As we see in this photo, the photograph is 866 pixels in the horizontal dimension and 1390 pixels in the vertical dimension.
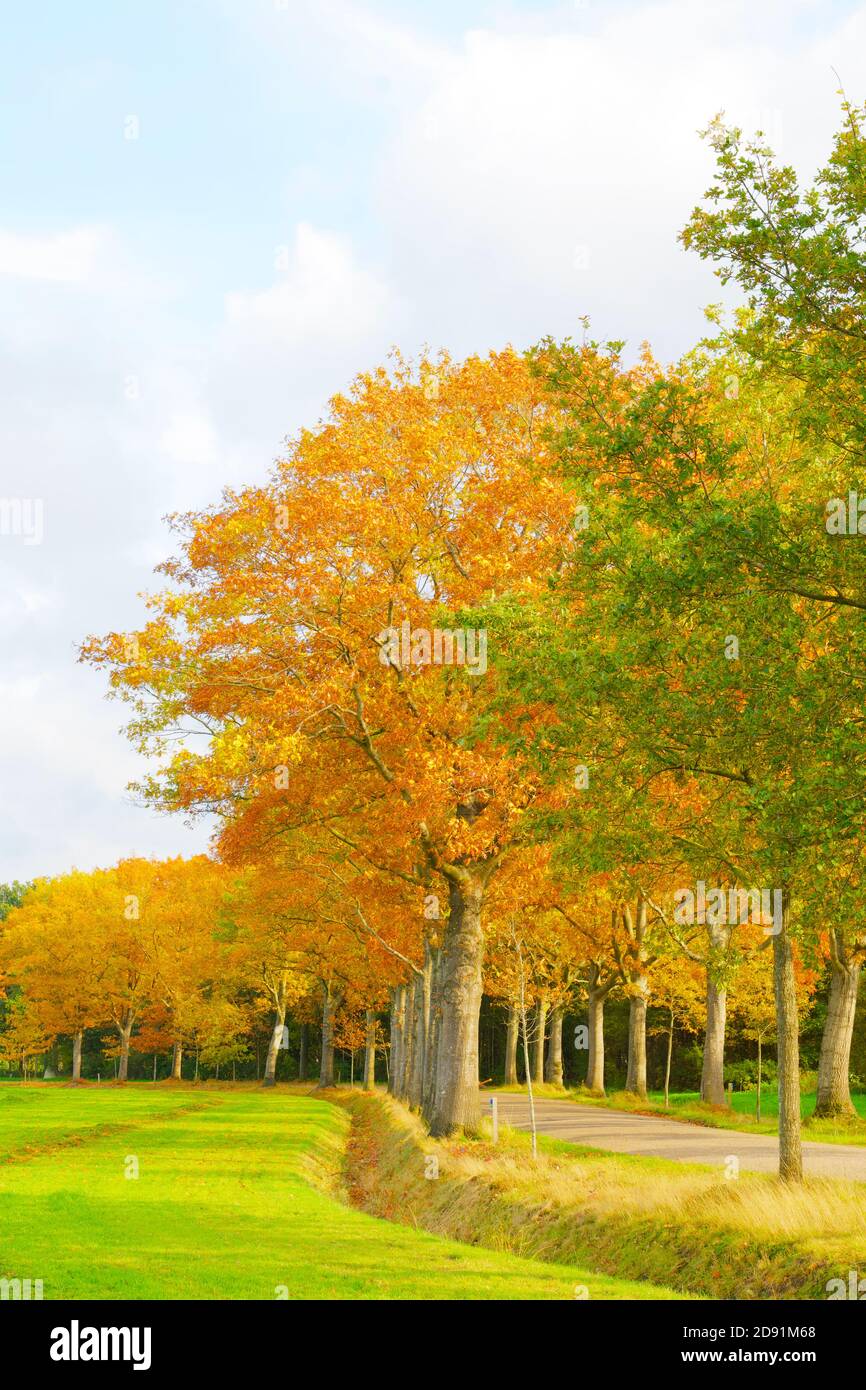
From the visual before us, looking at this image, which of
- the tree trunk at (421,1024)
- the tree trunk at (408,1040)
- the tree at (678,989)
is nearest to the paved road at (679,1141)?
the tree trunk at (421,1024)

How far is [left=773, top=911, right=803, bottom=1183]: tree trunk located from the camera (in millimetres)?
14422

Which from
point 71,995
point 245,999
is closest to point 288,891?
point 71,995

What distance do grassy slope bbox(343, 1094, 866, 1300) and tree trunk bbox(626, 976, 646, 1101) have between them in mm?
19792

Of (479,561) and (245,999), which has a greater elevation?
(479,561)

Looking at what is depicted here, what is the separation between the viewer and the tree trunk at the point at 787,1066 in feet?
47.3

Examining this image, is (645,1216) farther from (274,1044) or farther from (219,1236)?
(274,1044)

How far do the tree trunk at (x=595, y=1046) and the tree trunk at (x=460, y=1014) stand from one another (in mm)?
23029

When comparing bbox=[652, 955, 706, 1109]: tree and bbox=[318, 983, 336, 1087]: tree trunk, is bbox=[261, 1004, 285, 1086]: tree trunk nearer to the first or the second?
bbox=[318, 983, 336, 1087]: tree trunk

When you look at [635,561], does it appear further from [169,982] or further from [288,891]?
[169,982]

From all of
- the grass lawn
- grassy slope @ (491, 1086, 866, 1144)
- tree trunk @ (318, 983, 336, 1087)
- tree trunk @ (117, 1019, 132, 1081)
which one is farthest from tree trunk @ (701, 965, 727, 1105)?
tree trunk @ (117, 1019, 132, 1081)

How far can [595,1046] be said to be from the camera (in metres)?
48.3

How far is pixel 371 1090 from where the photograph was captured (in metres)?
61.4

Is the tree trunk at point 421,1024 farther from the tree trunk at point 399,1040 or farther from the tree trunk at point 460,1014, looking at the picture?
the tree trunk at point 460,1014
